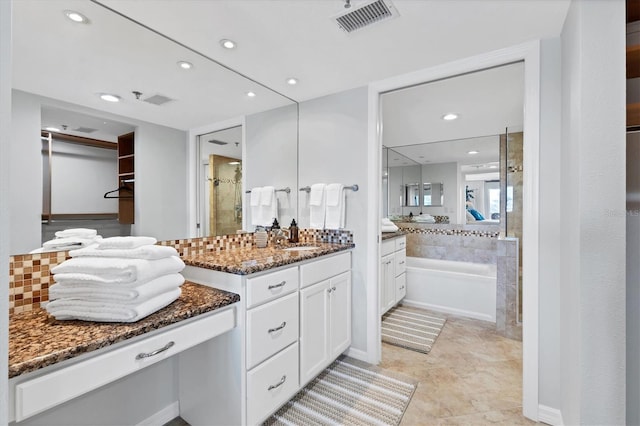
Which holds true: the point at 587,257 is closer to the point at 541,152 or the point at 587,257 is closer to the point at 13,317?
the point at 541,152

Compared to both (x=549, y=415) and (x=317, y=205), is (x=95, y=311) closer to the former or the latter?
(x=317, y=205)

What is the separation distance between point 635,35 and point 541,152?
A: 1.97ft

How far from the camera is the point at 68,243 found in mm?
1342

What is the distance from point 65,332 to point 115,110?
109 centimetres

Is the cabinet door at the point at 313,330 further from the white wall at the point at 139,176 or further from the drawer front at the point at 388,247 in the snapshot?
the drawer front at the point at 388,247

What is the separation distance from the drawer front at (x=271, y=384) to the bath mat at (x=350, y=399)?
0.15m

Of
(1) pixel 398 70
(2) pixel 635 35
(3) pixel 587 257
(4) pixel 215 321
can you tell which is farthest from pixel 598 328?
(1) pixel 398 70

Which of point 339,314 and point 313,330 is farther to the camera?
point 339,314

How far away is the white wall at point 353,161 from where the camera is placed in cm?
227

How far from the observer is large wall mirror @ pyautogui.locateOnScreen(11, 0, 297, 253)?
123 centimetres

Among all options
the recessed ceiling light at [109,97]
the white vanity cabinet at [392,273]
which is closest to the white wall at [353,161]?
the white vanity cabinet at [392,273]

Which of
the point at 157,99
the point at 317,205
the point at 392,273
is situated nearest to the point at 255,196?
the point at 317,205

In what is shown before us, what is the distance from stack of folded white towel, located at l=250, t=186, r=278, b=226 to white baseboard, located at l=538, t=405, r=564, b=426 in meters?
2.17

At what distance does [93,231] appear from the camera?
1400 millimetres
